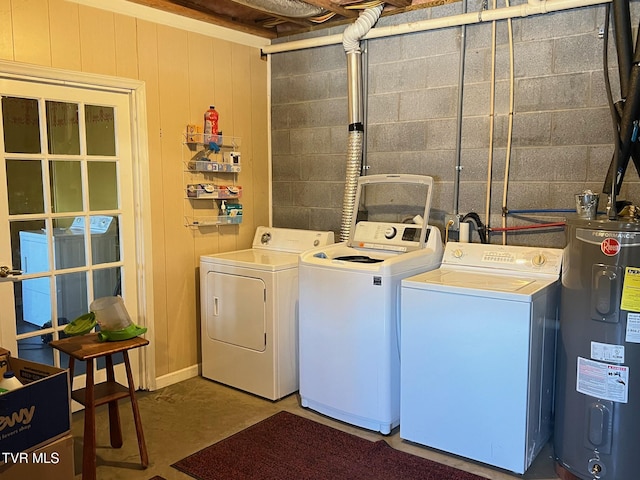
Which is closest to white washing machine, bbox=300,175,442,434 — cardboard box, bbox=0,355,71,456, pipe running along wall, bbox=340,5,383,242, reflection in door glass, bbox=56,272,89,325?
pipe running along wall, bbox=340,5,383,242

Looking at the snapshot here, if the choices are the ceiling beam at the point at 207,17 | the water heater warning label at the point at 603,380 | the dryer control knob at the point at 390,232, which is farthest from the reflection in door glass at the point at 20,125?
the water heater warning label at the point at 603,380

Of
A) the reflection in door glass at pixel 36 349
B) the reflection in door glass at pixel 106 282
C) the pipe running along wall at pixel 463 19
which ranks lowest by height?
the reflection in door glass at pixel 36 349

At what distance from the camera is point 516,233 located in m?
3.22

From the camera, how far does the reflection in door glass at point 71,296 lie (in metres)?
3.17

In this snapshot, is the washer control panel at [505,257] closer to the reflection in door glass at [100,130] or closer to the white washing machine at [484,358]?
the white washing machine at [484,358]

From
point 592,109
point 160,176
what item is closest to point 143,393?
point 160,176

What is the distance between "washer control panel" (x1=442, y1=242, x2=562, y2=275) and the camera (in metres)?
2.87

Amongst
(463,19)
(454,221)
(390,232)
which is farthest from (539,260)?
(463,19)

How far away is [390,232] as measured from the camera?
3430 mm

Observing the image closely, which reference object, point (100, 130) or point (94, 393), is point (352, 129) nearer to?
point (100, 130)

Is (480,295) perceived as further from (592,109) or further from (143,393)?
(143,393)

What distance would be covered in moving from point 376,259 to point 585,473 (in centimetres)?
147

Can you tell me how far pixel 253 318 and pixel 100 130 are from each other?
1.45 metres

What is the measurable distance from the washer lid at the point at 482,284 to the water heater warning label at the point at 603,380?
382mm
